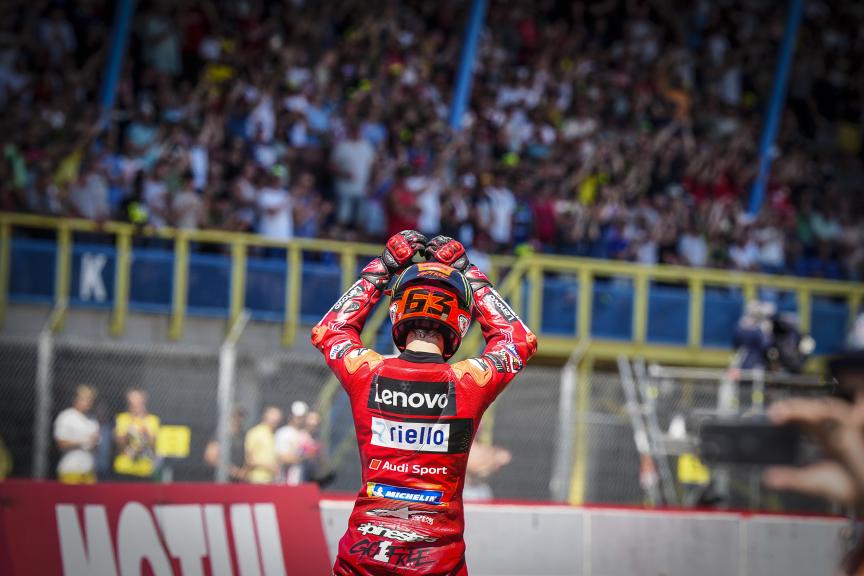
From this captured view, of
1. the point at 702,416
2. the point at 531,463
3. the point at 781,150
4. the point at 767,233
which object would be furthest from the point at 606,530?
the point at 781,150

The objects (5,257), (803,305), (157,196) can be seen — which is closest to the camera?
(5,257)

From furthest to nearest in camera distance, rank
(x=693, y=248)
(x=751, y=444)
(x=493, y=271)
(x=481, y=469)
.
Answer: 1. (x=693, y=248)
2. (x=493, y=271)
3. (x=481, y=469)
4. (x=751, y=444)

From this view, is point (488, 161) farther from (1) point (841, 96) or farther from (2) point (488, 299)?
(2) point (488, 299)

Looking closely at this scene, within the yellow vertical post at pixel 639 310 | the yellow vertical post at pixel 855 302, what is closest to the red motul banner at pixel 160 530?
the yellow vertical post at pixel 639 310

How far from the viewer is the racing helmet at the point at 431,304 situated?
6254mm

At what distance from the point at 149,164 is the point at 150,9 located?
10.5 feet

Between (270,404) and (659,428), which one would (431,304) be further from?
(659,428)

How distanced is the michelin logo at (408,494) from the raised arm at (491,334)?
1.67 feet

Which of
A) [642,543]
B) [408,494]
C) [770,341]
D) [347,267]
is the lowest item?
[642,543]

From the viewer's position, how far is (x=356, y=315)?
6586mm

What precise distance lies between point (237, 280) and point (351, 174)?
8.24 ft

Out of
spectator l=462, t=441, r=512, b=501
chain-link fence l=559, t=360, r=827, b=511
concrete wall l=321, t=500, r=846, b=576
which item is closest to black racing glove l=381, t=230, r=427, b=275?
concrete wall l=321, t=500, r=846, b=576

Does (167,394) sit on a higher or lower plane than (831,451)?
lower

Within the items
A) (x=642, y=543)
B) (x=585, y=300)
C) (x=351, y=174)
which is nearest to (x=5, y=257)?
(x=351, y=174)
